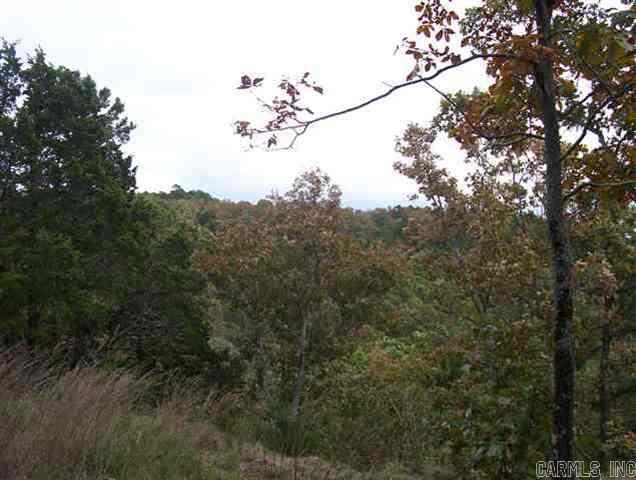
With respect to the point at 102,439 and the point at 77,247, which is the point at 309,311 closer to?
the point at 77,247

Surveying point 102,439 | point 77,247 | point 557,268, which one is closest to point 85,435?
point 102,439

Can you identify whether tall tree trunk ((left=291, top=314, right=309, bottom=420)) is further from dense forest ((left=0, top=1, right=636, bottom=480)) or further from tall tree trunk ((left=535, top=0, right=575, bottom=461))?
tall tree trunk ((left=535, top=0, right=575, bottom=461))

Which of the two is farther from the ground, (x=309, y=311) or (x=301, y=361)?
(x=309, y=311)

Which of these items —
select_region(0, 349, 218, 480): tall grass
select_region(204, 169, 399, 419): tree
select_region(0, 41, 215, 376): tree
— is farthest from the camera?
select_region(0, 41, 215, 376): tree

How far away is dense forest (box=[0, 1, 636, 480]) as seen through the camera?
3107mm

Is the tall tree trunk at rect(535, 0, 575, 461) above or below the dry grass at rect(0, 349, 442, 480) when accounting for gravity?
above

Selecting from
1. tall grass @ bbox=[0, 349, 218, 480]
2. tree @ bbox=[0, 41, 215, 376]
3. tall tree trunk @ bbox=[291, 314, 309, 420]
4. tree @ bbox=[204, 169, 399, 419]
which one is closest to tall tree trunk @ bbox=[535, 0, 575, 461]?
tall grass @ bbox=[0, 349, 218, 480]

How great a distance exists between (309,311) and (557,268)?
9655 mm

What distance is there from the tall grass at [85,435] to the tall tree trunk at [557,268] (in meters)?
A: 2.44

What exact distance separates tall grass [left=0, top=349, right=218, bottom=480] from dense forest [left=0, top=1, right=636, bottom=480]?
0.02m

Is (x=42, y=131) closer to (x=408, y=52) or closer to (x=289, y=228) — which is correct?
(x=289, y=228)

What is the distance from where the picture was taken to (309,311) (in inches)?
453

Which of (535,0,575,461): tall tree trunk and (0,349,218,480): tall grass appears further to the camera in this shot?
(0,349,218,480): tall grass

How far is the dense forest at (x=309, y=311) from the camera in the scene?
3.11m
